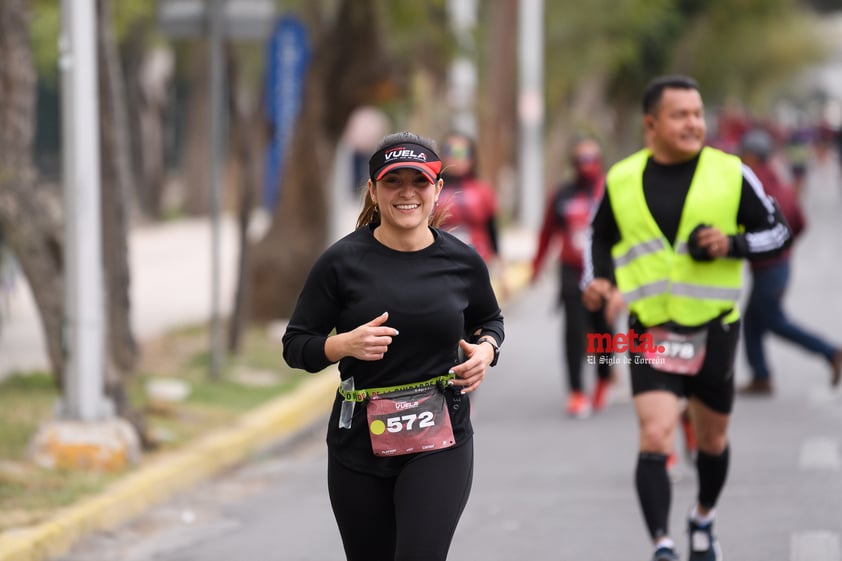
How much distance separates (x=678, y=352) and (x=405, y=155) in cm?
199

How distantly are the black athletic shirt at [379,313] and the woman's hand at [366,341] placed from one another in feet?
0.28

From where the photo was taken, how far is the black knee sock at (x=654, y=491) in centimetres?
615

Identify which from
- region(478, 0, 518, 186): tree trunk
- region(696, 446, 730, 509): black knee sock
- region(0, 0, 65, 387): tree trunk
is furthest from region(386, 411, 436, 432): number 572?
region(478, 0, 518, 186): tree trunk

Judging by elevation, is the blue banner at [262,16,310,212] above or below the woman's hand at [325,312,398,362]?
below

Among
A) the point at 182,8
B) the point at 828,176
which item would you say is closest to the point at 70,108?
the point at 182,8

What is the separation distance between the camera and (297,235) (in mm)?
15125

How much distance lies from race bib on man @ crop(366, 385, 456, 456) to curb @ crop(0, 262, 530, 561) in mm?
2563

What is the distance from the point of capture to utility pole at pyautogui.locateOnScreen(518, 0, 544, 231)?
27.7 metres

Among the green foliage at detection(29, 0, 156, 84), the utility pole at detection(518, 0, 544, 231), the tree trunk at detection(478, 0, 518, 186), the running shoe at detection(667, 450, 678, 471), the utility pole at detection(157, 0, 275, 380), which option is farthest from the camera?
the tree trunk at detection(478, 0, 518, 186)

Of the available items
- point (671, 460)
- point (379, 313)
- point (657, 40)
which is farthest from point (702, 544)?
point (657, 40)

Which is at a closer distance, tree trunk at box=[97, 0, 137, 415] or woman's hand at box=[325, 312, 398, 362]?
woman's hand at box=[325, 312, 398, 362]

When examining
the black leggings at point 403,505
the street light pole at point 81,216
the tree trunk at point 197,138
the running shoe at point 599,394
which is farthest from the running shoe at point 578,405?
the tree trunk at point 197,138

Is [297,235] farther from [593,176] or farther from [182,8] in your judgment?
[593,176]

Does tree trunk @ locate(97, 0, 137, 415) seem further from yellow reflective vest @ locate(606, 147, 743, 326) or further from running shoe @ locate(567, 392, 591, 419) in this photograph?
yellow reflective vest @ locate(606, 147, 743, 326)
